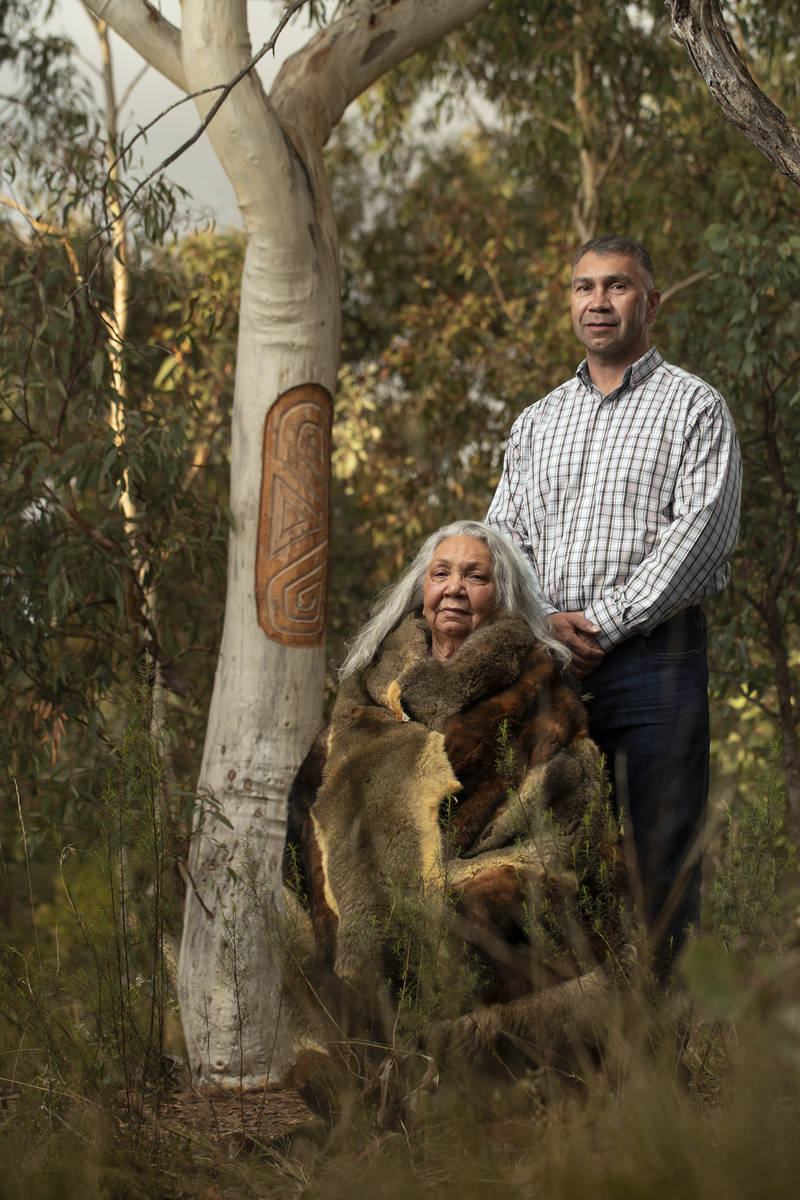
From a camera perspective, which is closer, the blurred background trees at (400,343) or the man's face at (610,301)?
the man's face at (610,301)

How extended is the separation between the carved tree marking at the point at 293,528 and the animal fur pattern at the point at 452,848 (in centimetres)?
83

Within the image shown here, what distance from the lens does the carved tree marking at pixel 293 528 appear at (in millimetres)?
3463

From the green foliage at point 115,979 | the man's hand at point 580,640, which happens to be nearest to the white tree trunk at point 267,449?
the green foliage at point 115,979

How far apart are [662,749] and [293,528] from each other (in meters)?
1.46

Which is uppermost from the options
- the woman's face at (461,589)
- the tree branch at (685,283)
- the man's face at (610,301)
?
the tree branch at (685,283)

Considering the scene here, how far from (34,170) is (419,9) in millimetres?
1840

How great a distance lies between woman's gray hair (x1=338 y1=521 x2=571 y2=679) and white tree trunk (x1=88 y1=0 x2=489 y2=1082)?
0.67 metres

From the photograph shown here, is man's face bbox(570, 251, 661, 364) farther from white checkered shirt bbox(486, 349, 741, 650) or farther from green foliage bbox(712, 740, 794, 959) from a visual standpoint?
green foliage bbox(712, 740, 794, 959)

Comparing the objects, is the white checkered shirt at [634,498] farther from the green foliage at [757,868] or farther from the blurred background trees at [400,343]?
the blurred background trees at [400,343]

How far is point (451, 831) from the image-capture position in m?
2.27

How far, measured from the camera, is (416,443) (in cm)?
868

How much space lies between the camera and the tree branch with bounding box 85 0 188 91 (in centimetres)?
352

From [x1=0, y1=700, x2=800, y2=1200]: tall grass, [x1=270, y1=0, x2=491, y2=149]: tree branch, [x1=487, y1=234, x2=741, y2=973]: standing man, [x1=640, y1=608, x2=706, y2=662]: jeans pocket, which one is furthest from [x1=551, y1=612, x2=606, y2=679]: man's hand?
[x1=270, y1=0, x2=491, y2=149]: tree branch

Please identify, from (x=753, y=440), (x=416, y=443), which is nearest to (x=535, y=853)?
(x=753, y=440)
